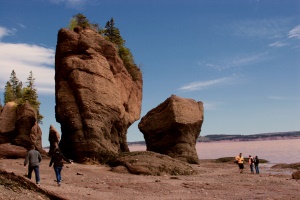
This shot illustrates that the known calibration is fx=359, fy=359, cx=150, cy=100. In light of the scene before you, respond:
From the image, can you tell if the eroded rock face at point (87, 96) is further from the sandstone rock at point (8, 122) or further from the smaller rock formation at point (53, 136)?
the sandstone rock at point (8, 122)

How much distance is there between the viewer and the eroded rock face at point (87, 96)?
1188 inches

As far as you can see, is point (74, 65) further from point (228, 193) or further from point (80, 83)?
point (228, 193)

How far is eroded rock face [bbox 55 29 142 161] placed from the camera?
30172mm

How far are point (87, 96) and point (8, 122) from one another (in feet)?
53.9

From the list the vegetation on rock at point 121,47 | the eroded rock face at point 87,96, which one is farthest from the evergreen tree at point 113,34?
the eroded rock face at point 87,96

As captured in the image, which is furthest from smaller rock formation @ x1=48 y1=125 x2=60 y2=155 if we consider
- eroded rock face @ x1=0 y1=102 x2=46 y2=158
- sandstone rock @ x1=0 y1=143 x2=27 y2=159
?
eroded rock face @ x1=0 y1=102 x2=46 y2=158

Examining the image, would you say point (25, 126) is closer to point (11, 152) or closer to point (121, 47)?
point (11, 152)

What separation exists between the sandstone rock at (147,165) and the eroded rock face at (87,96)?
311cm

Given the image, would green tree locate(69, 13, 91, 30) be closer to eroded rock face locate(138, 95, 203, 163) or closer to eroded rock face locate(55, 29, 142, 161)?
eroded rock face locate(55, 29, 142, 161)

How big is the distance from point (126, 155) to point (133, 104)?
54.5 feet

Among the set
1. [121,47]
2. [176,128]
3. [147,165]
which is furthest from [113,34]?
[147,165]

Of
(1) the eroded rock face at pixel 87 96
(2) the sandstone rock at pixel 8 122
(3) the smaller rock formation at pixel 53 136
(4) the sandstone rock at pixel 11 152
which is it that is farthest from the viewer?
(2) the sandstone rock at pixel 8 122

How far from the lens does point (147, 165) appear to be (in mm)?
26078

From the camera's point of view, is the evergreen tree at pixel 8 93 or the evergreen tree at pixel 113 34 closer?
the evergreen tree at pixel 113 34
